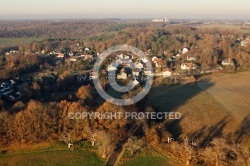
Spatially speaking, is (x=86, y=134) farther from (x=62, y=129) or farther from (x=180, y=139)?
(x=180, y=139)

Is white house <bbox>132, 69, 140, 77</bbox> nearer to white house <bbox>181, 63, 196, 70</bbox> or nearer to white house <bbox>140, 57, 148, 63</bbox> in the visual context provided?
white house <bbox>181, 63, 196, 70</bbox>

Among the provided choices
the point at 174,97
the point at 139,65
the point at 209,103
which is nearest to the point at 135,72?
the point at 139,65

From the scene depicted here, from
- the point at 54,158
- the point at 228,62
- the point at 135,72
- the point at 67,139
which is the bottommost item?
the point at 54,158

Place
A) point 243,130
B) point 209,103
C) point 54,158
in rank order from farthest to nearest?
point 209,103 → point 243,130 → point 54,158

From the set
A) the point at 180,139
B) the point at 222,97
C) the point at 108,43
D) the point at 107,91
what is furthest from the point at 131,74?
the point at 108,43

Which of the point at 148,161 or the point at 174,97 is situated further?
the point at 174,97

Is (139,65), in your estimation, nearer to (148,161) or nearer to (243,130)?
(243,130)

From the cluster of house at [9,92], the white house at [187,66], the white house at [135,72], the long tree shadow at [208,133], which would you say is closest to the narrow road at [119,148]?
the long tree shadow at [208,133]
